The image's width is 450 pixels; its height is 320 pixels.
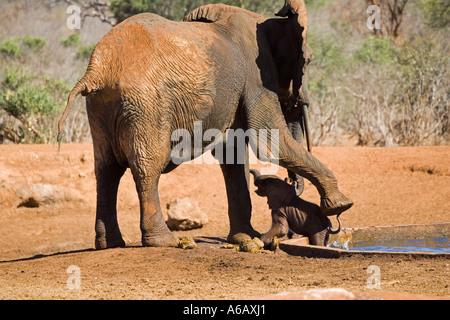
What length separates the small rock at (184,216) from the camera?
31.7ft

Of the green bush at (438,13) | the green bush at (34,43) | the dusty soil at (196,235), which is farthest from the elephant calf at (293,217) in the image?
the green bush at (34,43)

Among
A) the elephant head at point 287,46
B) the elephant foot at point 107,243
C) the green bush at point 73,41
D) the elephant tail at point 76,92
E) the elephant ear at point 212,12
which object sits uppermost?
the green bush at point 73,41

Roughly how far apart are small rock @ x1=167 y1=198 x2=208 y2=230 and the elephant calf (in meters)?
2.45

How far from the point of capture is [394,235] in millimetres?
7770

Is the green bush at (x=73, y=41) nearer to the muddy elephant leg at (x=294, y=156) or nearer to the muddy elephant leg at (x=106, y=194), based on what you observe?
the muddy elephant leg at (x=106, y=194)

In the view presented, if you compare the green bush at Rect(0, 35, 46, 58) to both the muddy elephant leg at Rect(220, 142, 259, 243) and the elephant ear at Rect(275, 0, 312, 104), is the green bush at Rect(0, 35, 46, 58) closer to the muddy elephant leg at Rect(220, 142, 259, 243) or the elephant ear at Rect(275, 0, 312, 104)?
the muddy elephant leg at Rect(220, 142, 259, 243)

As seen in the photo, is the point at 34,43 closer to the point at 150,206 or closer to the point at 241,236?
the point at 241,236

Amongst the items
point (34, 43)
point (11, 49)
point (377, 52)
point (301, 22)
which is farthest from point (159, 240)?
point (34, 43)

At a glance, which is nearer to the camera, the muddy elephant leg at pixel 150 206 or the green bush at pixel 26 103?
the muddy elephant leg at pixel 150 206

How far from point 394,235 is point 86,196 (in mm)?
4805

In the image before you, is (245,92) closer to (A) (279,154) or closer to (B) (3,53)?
(A) (279,154)

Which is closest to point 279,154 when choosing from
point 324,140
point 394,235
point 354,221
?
point 394,235

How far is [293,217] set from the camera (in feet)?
24.1

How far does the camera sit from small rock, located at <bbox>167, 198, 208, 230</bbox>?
966cm
